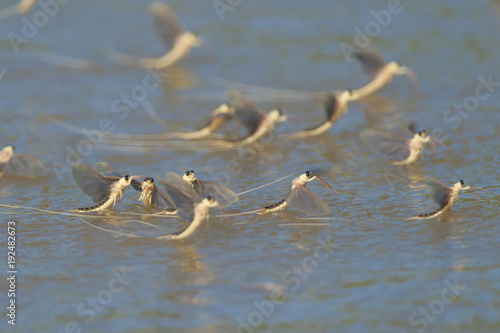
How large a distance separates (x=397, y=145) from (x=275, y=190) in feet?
4.16

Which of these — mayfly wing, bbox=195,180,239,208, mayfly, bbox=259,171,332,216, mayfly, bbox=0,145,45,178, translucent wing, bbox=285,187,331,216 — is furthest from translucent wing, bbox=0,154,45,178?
translucent wing, bbox=285,187,331,216

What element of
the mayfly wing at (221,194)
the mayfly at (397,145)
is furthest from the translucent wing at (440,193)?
the mayfly wing at (221,194)

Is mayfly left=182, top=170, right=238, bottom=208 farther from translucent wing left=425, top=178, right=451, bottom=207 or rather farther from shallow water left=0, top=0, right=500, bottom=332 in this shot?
translucent wing left=425, top=178, right=451, bottom=207

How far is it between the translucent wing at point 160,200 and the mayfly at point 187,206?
382 millimetres

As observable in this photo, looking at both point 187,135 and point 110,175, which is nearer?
point 110,175

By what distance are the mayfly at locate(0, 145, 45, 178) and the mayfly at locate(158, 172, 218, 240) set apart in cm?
199

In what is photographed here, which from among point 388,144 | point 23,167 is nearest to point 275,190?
point 388,144

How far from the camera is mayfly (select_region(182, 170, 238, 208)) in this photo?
6.50m

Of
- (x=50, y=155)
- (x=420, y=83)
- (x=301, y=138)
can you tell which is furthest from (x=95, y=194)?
(x=420, y=83)

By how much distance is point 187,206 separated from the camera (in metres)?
6.02

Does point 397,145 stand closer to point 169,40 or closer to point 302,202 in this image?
point 302,202

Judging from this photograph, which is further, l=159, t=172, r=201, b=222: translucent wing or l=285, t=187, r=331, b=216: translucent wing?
l=285, t=187, r=331, b=216: translucent wing

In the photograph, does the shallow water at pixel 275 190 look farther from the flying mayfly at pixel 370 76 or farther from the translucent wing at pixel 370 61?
the translucent wing at pixel 370 61

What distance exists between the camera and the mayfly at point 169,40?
38.5ft
